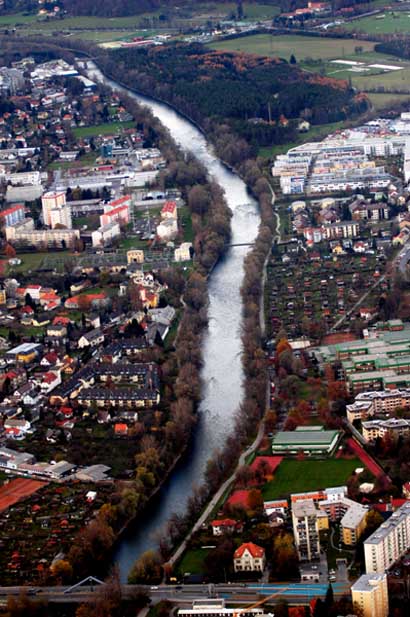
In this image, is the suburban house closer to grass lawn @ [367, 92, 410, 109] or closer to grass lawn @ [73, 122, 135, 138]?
grass lawn @ [73, 122, 135, 138]

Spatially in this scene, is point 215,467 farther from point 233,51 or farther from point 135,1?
point 135,1

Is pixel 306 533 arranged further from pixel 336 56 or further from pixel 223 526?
pixel 336 56

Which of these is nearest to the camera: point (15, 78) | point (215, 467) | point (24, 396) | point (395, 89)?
point (215, 467)

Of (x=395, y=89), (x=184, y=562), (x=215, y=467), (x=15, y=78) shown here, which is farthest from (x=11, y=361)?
(x=15, y=78)

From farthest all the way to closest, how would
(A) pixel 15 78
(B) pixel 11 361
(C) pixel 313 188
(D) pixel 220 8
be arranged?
(D) pixel 220 8 → (A) pixel 15 78 → (C) pixel 313 188 → (B) pixel 11 361

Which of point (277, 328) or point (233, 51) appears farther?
point (233, 51)

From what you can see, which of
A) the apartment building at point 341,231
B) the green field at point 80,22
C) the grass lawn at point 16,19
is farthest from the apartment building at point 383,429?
the grass lawn at point 16,19

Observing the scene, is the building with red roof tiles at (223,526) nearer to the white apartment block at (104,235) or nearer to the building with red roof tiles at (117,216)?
the white apartment block at (104,235)
